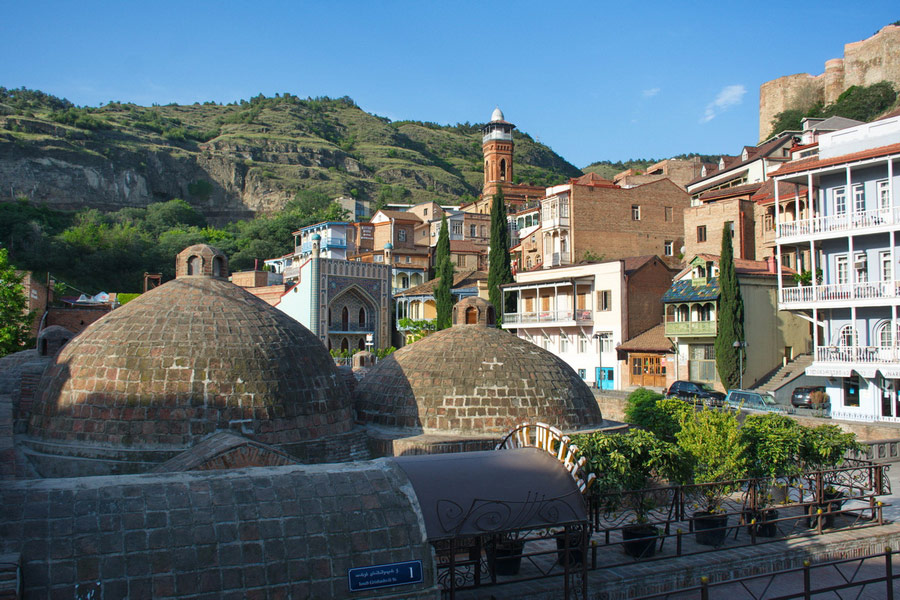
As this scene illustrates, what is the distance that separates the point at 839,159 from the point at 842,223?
2.50 meters

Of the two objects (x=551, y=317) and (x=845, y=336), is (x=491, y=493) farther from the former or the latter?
(x=551, y=317)

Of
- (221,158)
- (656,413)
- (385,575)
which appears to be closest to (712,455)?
(385,575)

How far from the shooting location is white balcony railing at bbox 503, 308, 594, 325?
42.4 m

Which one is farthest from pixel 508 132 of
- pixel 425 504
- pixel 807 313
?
pixel 425 504

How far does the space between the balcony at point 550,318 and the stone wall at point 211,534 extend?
3411 centimetres

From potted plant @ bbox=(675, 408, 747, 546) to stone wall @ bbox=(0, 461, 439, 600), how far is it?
746cm

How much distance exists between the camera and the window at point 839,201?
28344 mm

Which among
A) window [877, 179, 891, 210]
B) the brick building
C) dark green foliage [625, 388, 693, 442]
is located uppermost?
the brick building

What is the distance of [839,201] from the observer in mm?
28562

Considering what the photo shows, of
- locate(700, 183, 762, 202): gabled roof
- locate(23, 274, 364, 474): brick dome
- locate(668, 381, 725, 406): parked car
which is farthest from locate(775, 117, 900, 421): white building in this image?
locate(23, 274, 364, 474): brick dome

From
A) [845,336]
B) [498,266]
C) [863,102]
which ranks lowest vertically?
[845,336]

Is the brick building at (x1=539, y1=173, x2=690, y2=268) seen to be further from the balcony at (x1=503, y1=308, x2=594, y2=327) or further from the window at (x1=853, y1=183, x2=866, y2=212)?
the window at (x1=853, y1=183, x2=866, y2=212)

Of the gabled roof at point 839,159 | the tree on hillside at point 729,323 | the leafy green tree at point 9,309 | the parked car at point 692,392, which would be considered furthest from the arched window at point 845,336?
the leafy green tree at point 9,309

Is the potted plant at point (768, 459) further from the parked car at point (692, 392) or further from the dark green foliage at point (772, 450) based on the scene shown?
the parked car at point (692, 392)
